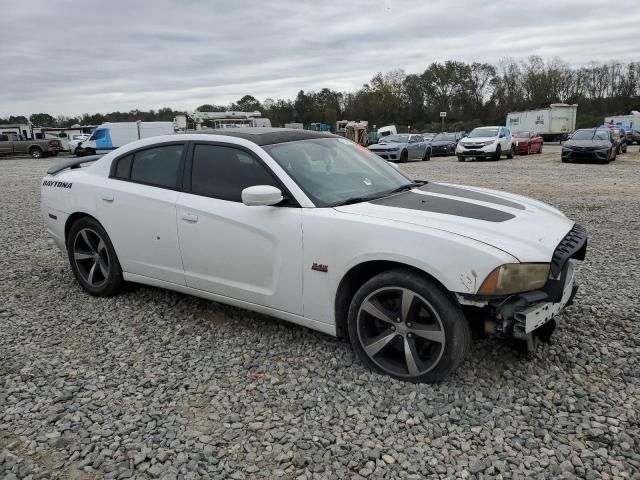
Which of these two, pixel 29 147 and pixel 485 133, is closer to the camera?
pixel 485 133

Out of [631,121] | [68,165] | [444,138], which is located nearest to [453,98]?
[631,121]

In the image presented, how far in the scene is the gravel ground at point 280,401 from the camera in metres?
2.49

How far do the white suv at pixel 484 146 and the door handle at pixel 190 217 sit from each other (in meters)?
21.1

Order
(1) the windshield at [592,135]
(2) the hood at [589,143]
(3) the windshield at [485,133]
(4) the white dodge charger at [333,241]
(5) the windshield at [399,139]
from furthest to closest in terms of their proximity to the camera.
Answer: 1. (5) the windshield at [399,139]
2. (3) the windshield at [485,133]
3. (1) the windshield at [592,135]
4. (2) the hood at [589,143]
5. (4) the white dodge charger at [333,241]

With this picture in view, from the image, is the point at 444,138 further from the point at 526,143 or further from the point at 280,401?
the point at 280,401

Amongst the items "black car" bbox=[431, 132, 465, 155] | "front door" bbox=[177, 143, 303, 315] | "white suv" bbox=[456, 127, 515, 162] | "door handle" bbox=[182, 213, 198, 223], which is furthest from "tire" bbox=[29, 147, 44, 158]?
"door handle" bbox=[182, 213, 198, 223]

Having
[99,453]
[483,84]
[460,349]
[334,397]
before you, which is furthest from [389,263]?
[483,84]

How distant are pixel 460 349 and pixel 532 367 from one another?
0.70 metres

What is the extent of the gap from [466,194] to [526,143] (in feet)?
84.0

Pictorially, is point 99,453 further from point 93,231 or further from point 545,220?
point 545,220

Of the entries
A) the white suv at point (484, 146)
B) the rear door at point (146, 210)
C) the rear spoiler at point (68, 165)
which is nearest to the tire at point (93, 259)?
the rear door at point (146, 210)

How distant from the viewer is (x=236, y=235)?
3586 millimetres

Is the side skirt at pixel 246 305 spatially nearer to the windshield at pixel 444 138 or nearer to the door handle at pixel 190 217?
the door handle at pixel 190 217

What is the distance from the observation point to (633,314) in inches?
161
